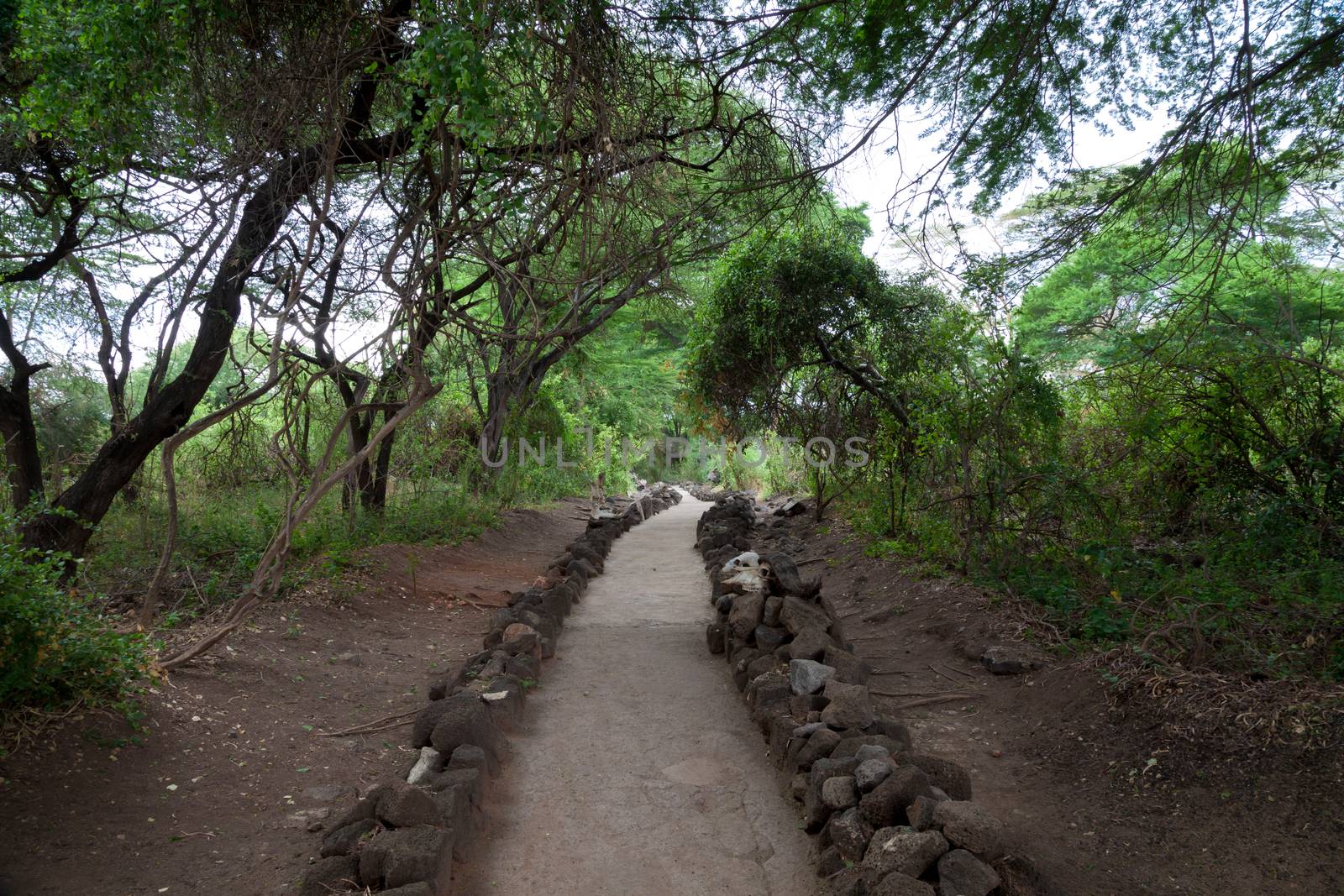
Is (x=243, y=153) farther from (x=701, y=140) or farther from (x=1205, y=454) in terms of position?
(x=1205, y=454)

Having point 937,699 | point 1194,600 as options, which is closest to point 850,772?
point 937,699

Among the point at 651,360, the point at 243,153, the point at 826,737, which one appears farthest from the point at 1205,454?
the point at 651,360

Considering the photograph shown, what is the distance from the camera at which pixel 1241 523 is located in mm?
5082

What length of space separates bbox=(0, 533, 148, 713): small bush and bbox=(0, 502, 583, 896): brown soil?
6.1 inches

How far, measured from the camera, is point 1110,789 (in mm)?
3252

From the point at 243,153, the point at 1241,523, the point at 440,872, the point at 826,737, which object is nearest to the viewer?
the point at 440,872

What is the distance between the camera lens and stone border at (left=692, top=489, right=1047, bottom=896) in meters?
2.51

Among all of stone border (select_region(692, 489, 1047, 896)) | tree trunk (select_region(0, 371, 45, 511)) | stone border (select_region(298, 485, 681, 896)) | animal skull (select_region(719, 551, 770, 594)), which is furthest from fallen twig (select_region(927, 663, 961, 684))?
tree trunk (select_region(0, 371, 45, 511))

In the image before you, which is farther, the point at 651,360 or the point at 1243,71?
the point at 651,360

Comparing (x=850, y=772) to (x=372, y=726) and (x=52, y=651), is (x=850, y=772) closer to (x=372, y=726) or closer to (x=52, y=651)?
(x=372, y=726)

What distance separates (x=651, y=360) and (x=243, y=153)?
54.4ft

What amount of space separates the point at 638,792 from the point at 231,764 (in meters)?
1.83

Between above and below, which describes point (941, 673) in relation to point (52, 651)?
below

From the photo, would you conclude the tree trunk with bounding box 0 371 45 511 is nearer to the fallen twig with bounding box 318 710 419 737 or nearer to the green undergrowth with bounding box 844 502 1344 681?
the fallen twig with bounding box 318 710 419 737
